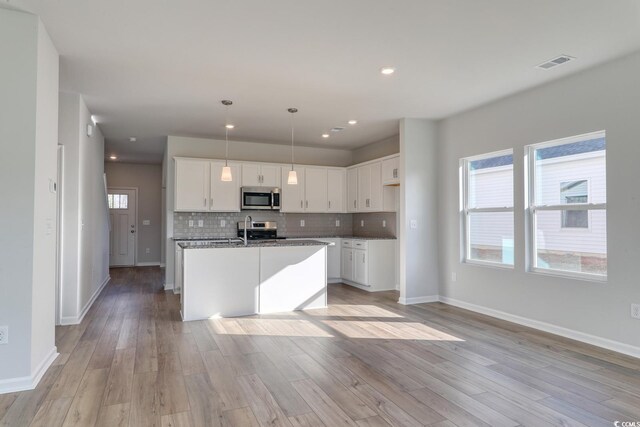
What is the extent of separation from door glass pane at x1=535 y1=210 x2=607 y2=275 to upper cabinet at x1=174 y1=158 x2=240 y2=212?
4.66 meters

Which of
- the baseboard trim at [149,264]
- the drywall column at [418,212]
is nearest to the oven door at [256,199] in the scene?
the drywall column at [418,212]

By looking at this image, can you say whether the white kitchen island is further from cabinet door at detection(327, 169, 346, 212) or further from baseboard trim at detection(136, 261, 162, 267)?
baseboard trim at detection(136, 261, 162, 267)

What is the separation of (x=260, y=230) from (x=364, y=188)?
208 centimetres

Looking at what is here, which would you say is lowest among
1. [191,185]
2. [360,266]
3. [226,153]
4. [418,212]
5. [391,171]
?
[360,266]

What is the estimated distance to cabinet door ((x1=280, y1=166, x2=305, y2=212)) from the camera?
23.4 feet

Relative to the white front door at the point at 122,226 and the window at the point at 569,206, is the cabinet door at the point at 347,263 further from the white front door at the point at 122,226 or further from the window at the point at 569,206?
the white front door at the point at 122,226

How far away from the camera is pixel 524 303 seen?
4.37 m

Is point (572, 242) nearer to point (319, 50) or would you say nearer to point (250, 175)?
point (319, 50)

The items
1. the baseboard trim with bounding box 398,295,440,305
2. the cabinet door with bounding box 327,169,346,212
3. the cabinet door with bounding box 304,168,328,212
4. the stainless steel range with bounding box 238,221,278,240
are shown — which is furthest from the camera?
the cabinet door with bounding box 327,169,346,212

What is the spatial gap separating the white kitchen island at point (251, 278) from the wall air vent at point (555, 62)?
3.20m

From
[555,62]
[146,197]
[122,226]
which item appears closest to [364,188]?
[555,62]

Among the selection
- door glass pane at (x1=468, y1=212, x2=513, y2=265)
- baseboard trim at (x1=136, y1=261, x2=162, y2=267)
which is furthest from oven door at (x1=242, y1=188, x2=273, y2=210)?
baseboard trim at (x1=136, y1=261, x2=162, y2=267)

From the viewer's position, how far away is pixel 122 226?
9.66 meters

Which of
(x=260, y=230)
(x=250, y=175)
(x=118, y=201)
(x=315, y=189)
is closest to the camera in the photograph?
(x=250, y=175)
